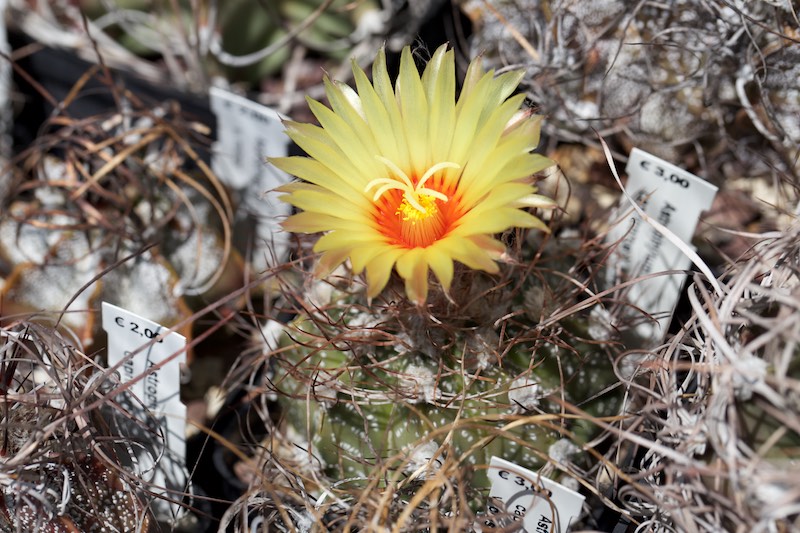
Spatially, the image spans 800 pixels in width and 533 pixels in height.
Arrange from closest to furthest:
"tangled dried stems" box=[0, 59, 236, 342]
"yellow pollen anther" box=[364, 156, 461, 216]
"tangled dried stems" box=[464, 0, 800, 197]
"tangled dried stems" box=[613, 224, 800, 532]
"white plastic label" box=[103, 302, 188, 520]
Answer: "tangled dried stems" box=[613, 224, 800, 532], "yellow pollen anther" box=[364, 156, 461, 216], "white plastic label" box=[103, 302, 188, 520], "tangled dried stems" box=[464, 0, 800, 197], "tangled dried stems" box=[0, 59, 236, 342]

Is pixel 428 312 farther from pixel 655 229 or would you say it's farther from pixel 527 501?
pixel 655 229

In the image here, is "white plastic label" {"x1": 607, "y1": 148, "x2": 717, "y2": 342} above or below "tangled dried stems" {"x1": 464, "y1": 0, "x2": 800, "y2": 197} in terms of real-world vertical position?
below

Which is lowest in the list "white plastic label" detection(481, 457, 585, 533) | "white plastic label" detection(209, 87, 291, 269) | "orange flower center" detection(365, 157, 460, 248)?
"white plastic label" detection(481, 457, 585, 533)

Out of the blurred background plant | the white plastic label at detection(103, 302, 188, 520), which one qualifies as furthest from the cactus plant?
the blurred background plant

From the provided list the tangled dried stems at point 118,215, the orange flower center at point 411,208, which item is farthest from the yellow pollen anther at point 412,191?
the tangled dried stems at point 118,215

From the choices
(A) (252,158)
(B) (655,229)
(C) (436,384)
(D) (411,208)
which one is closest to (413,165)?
(D) (411,208)

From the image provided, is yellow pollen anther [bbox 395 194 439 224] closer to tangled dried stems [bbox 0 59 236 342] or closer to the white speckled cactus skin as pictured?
the white speckled cactus skin

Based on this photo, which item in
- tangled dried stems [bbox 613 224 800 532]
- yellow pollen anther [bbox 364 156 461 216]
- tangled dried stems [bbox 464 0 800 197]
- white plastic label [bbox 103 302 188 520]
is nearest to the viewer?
tangled dried stems [bbox 613 224 800 532]
